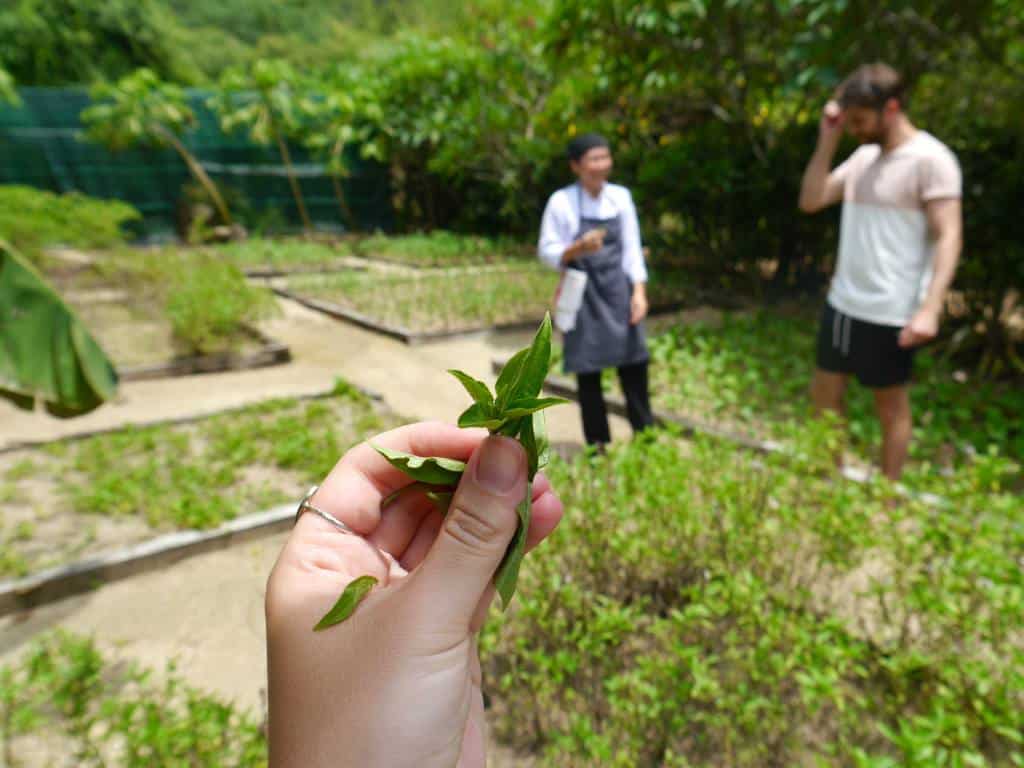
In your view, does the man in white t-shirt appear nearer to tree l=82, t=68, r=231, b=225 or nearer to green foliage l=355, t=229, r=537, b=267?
green foliage l=355, t=229, r=537, b=267

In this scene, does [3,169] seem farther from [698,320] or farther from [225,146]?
[698,320]

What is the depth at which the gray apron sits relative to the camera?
3.69 m

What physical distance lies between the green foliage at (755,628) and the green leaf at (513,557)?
114cm

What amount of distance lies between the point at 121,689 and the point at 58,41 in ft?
94.6

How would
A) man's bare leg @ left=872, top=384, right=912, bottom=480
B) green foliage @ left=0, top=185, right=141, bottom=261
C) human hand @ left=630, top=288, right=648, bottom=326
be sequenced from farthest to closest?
1. green foliage @ left=0, top=185, right=141, bottom=261
2. human hand @ left=630, top=288, right=648, bottom=326
3. man's bare leg @ left=872, top=384, right=912, bottom=480

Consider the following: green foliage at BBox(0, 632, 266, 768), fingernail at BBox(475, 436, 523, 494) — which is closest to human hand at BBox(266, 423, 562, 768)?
fingernail at BBox(475, 436, 523, 494)

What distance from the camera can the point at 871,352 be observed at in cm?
331

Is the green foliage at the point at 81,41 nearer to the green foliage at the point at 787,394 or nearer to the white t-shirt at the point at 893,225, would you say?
→ the green foliage at the point at 787,394

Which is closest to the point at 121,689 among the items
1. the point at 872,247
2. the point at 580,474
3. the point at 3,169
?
the point at 580,474

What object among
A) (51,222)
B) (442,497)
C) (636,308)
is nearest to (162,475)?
(636,308)

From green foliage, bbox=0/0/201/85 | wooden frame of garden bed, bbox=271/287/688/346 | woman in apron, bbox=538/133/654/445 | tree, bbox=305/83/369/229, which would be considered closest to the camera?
woman in apron, bbox=538/133/654/445

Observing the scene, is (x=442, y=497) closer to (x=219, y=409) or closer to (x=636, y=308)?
(x=636, y=308)

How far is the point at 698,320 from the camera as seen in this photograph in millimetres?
8016

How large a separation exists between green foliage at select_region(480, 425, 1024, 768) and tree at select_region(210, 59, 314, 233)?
47.3ft
